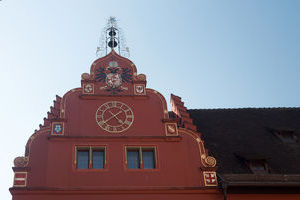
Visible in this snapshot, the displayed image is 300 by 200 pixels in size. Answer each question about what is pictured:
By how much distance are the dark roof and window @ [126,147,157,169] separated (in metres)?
2.18

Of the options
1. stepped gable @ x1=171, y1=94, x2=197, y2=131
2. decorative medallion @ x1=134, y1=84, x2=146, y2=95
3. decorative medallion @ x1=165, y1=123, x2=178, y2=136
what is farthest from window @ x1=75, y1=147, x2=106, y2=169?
stepped gable @ x1=171, y1=94, x2=197, y2=131

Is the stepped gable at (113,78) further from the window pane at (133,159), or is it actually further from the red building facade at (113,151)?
the window pane at (133,159)

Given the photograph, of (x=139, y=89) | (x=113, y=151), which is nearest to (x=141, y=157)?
(x=113, y=151)

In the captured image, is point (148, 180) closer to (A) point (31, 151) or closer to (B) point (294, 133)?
(A) point (31, 151)

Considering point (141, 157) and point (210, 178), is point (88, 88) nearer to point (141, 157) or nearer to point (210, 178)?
point (141, 157)

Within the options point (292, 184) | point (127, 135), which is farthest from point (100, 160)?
point (292, 184)

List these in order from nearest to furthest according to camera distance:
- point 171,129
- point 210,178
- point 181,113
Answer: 1. point 210,178
2. point 171,129
3. point 181,113

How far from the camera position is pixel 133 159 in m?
14.3

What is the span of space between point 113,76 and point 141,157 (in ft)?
10.9

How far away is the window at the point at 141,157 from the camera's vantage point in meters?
14.1

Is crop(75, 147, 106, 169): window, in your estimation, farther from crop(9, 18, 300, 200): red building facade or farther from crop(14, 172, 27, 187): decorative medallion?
crop(14, 172, 27, 187): decorative medallion

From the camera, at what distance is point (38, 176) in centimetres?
1334

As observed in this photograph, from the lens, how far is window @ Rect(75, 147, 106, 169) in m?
13.9

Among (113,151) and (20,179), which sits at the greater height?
(113,151)
